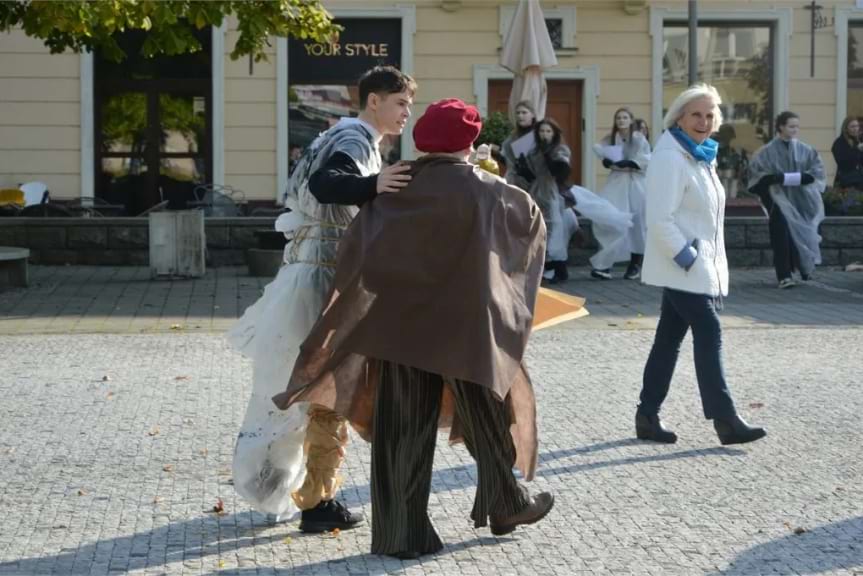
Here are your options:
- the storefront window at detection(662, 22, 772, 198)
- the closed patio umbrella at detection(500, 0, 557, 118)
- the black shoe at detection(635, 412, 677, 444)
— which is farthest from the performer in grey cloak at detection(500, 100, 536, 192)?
the black shoe at detection(635, 412, 677, 444)

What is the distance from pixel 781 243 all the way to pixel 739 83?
7.88 metres

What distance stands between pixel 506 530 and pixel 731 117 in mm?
18491

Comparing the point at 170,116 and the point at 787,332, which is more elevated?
the point at 170,116

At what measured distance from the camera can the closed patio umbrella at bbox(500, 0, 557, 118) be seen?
18859mm

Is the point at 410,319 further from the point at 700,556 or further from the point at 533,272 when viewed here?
the point at 700,556

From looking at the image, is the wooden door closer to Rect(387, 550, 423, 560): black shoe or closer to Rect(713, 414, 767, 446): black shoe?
Rect(713, 414, 767, 446): black shoe

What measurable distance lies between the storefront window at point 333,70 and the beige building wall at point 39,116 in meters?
2.92

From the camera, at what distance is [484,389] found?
5.87 m

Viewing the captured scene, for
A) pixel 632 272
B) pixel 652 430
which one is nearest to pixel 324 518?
pixel 652 430

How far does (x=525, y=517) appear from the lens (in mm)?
6008

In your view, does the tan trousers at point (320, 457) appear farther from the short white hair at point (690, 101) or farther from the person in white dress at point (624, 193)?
the person in white dress at point (624, 193)

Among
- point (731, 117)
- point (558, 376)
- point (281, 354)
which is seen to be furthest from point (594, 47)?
point (281, 354)

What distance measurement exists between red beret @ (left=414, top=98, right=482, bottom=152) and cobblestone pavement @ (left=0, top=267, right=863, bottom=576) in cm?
144

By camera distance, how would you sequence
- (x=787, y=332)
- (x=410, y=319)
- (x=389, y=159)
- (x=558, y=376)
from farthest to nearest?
1. (x=389, y=159)
2. (x=787, y=332)
3. (x=558, y=376)
4. (x=410, y=319)
